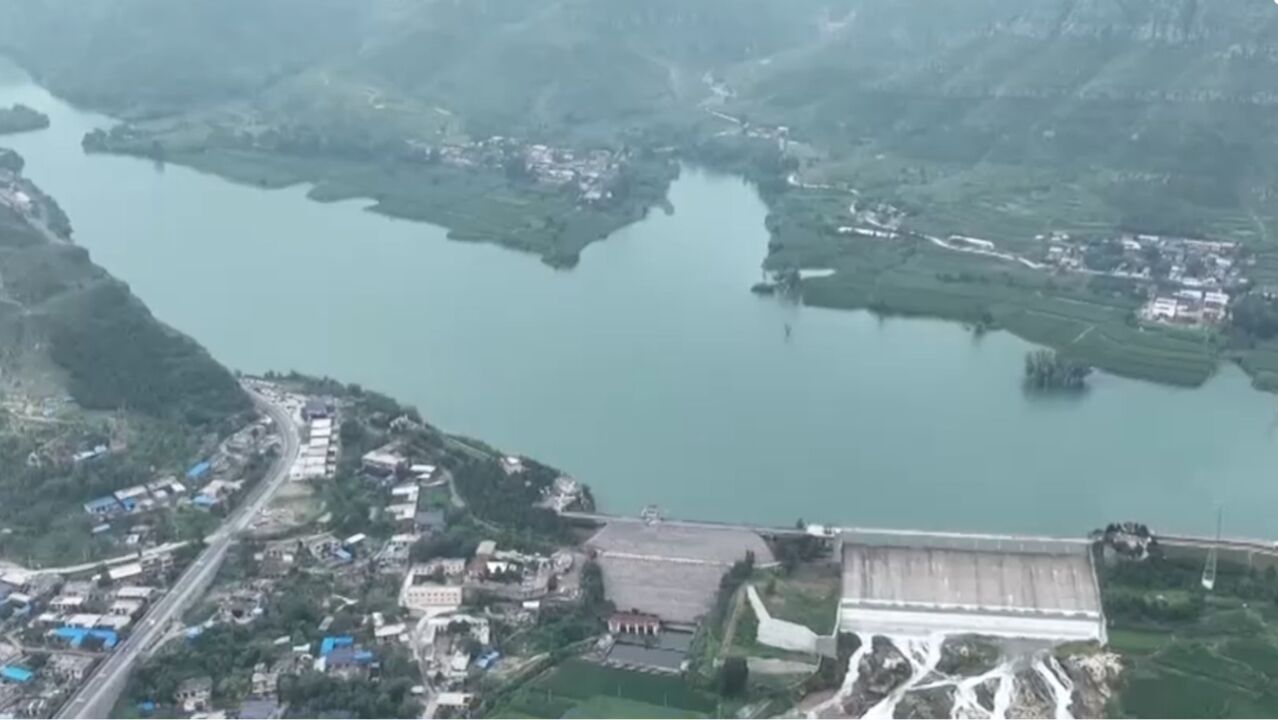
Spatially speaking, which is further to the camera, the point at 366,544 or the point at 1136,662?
the point at 366,544

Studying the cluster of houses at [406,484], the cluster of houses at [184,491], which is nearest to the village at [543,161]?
the cluster of houses at [406,484]

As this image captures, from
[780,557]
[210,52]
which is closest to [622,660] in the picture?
[780,557]

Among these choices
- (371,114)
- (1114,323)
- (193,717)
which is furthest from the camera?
(371,114)

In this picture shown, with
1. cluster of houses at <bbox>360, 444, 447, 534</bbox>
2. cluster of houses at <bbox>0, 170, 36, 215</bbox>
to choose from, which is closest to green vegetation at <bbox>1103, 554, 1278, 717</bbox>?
cluster of houses at <bbox>360, 444, 447, 534</bbox>

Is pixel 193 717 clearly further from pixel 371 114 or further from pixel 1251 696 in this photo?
pixel 371 114

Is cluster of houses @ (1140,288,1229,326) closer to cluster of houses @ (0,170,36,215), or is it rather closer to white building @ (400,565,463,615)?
white building @ (400,565,463,615)

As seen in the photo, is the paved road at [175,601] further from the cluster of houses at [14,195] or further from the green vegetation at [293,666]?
the cluster of houses at [14,195]
